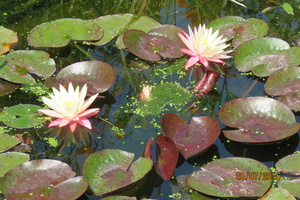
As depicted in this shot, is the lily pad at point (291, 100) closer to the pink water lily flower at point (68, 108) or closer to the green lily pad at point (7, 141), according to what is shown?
the pink water lily flower at point (68, 108)

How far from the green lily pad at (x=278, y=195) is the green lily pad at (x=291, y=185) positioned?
104mm

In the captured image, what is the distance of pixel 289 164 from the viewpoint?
97.4 inches

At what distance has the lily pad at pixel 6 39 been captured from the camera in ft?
11.4

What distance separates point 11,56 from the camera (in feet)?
11.0

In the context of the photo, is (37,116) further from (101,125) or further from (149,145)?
(149,145)

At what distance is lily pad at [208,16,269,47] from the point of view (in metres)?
3.71

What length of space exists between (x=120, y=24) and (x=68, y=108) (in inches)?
53.8

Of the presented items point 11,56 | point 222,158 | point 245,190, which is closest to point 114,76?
point 11,56

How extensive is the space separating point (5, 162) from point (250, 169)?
1285 mm

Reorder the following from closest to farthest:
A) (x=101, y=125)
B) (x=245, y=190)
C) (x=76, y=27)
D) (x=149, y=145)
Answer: (x=245, y=190) → (x=149, y=145) → (x=101, y=125) → (x=76, y=27)

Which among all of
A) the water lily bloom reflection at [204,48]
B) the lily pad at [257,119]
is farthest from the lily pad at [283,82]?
the water lily bloom reflection at [204,48]

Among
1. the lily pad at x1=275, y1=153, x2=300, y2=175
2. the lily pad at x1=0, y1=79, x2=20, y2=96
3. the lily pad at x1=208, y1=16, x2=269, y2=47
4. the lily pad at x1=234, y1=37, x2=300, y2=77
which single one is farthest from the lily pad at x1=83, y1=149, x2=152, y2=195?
the lily pad at x1=208, y1=16, x2=269, y2=47

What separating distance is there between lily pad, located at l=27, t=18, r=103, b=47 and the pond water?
0.07m

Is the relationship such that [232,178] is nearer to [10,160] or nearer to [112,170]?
[112,170]
